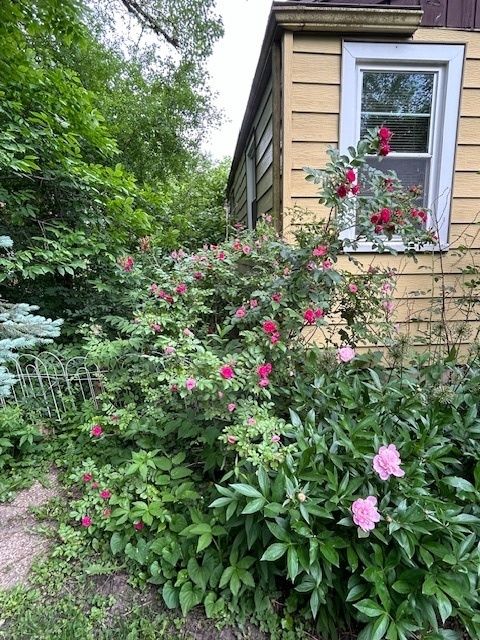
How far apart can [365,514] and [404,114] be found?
2.96 m

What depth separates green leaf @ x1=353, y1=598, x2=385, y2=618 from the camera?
48.2 inches

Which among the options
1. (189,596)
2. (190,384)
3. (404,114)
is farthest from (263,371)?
(404,114)

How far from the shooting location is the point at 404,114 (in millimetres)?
2916

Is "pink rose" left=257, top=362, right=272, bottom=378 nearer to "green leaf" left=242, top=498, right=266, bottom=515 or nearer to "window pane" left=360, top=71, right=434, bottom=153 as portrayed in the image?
"green leaf" left=242, top=498, right=266, bottom=515

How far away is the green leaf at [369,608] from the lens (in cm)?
122

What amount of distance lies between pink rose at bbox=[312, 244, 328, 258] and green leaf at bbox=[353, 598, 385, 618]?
1434 mm

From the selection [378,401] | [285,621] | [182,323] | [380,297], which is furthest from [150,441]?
[380,297]

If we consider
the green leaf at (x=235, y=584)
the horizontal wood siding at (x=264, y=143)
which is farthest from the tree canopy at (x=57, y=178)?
the green leaf at (x=235, y=584)

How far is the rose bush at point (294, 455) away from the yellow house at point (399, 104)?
887 mm

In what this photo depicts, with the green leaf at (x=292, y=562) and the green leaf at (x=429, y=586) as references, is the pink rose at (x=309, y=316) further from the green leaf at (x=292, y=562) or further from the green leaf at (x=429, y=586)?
the green leaf at (x=429, y=586)

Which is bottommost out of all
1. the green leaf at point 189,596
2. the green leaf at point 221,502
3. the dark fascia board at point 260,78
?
the green leaf at point 189,596

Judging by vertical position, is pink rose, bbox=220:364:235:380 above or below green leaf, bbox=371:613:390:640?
above

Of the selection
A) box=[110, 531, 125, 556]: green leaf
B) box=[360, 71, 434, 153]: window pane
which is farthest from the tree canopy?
box=[360, 71, 434, 153]: window pane

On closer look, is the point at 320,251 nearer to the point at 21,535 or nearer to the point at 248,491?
the point at 248,491
